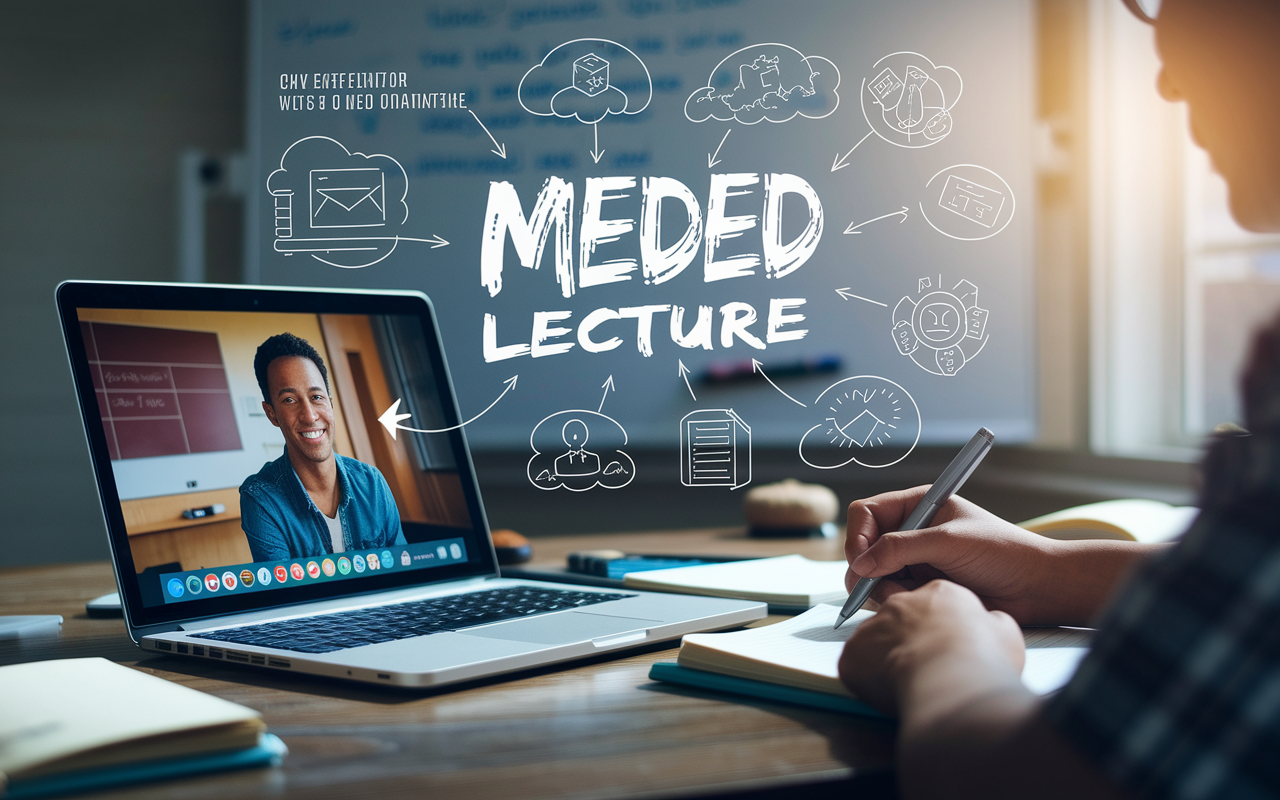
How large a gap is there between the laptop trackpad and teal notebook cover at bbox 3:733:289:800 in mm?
180

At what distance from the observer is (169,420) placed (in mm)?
614

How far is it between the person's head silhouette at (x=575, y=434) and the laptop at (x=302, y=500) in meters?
0.30

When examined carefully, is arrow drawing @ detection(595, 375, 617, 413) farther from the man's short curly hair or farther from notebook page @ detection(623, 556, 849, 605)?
the man's short curly hair

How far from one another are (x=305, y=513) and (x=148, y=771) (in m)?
0.31

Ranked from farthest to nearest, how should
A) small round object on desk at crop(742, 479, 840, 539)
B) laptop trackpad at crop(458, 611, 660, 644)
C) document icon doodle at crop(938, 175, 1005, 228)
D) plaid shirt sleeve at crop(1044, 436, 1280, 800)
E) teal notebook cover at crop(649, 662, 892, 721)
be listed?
small round object on desk at crop(742, 479, 840, 539) < document icon doodle at crop(938, 175, 1005, 228) < laptop trackpad at crop(458, 611, 660, 644) < teal notebook cover at crop(649, 662, 892, 721) < plaid shirt sleeve at crop(1044, 436, 1280, 800)

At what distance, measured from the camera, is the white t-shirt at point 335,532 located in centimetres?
67

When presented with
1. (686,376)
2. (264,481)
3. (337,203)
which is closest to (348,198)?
(337,203)

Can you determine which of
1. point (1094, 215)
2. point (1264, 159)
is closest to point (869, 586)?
point (1264, 159)

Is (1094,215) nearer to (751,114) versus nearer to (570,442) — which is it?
(751,114)

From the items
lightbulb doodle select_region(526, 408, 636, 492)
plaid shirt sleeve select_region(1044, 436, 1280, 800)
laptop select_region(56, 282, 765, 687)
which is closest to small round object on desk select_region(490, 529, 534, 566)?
lightbulb doodle select_region(526, 408, 636, 492)

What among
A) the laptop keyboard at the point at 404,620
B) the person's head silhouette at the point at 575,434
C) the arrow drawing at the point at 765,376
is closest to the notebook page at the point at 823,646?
the laptop keyboard at the point at 404,620

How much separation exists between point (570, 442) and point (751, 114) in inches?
15.9

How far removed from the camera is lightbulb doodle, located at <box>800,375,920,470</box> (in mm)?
1022

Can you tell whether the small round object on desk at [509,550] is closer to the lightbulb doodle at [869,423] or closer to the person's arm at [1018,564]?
the lightbulb doodle at [869,423]
